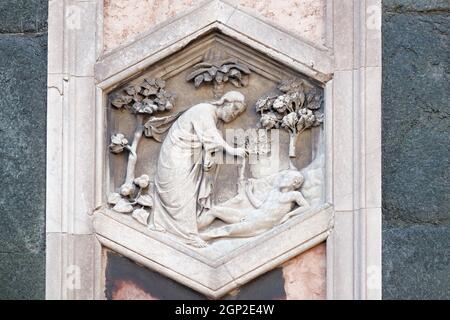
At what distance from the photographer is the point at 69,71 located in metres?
9.02

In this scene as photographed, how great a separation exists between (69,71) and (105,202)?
77 centimetres

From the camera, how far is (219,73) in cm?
902

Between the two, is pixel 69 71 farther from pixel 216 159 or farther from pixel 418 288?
pixel 418 288

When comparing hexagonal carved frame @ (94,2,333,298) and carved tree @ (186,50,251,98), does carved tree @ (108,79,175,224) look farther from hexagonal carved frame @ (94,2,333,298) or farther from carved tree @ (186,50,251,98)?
carved tree @ (186,50,251,98)

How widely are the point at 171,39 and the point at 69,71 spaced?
60 cm

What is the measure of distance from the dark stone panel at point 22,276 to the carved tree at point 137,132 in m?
0.54

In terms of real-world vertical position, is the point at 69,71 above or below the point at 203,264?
above

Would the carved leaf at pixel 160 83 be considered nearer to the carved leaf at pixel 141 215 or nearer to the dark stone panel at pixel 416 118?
the carved leaf at pixel 141 215

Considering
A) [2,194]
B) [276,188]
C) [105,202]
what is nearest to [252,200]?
[276,188]

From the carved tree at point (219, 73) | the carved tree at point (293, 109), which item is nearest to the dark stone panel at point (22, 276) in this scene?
the carved tree at point (219, 73)

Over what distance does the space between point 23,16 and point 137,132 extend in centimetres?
94

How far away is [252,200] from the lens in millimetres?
8914

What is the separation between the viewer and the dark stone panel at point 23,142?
891cm
